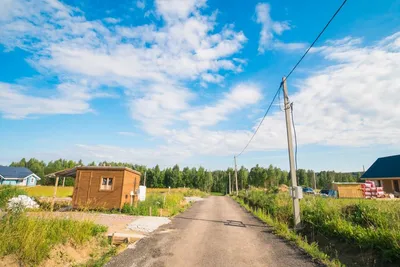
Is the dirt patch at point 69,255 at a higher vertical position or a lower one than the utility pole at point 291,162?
lower

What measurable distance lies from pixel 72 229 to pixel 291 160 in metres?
9.50

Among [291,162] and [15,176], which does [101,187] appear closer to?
[291,162]

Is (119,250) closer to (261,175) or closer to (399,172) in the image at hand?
(399,172)

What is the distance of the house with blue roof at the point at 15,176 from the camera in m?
52.1

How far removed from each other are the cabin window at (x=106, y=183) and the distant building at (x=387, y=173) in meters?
36.2

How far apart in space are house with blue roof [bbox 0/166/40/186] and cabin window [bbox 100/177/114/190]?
49822 millimetres

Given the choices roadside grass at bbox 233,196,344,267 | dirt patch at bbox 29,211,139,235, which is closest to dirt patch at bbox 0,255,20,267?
dirt patch at bbox 29,211,139,235

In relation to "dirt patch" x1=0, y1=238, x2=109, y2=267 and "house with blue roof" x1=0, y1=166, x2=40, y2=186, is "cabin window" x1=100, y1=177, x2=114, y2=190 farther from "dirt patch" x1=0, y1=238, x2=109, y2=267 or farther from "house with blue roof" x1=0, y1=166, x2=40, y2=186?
"house with blue roof" x1=0, y1=166, x2=40, y2=186

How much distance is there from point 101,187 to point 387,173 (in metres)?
38.4

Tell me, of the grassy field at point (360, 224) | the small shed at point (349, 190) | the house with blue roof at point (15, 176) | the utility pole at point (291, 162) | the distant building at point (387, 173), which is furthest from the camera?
the house with blue roof at point (15, 176)

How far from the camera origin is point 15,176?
180 ft

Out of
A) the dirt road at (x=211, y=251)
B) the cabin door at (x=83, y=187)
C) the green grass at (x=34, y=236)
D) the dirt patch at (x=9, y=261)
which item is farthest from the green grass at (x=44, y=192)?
the dirt patch at (x=9, y=261)

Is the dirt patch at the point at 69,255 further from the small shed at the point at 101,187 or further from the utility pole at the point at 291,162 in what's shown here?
the small shed at the point at 101,187

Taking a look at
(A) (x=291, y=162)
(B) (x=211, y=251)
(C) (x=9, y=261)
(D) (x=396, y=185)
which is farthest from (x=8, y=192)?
(D) (x=396, y=185)
